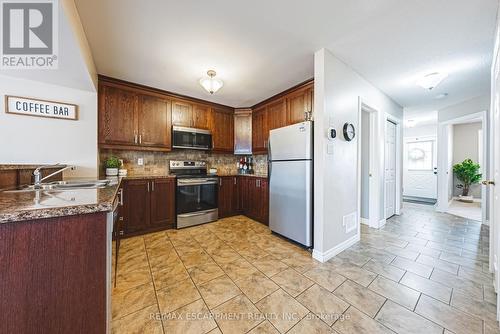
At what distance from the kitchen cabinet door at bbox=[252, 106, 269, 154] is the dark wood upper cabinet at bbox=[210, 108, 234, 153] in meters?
0.49

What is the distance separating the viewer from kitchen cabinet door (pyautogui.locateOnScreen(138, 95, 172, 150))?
2.99 metres

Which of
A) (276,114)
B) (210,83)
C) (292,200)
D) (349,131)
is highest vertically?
(210,83)

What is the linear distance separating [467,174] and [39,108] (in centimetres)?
944

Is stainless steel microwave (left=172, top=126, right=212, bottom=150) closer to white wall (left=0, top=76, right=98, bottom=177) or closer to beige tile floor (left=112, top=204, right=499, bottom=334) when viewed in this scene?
white wall (left=0, top=76, right=98, bottom=177)

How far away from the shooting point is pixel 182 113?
11.1 ft

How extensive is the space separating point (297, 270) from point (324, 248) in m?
0.43

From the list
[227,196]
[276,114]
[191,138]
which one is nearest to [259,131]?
[276,114]

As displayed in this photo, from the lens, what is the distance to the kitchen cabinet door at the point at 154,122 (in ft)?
9.81

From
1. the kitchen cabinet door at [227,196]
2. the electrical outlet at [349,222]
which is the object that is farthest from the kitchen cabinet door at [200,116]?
the electrical outlet at [349,222]

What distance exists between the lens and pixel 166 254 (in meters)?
2.25

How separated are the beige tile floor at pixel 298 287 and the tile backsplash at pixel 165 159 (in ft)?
4.01

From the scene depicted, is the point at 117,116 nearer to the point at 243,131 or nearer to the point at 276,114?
the point at 243,131

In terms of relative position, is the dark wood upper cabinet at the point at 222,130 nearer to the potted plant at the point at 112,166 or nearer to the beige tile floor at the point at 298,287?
the potted plant at the point at 112,166

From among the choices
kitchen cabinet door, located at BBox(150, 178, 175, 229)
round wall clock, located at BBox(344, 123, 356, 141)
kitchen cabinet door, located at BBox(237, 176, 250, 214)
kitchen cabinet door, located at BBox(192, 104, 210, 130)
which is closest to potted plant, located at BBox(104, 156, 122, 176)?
kitchen cabinet door, located at BBox(150, 178, 175, 229)
